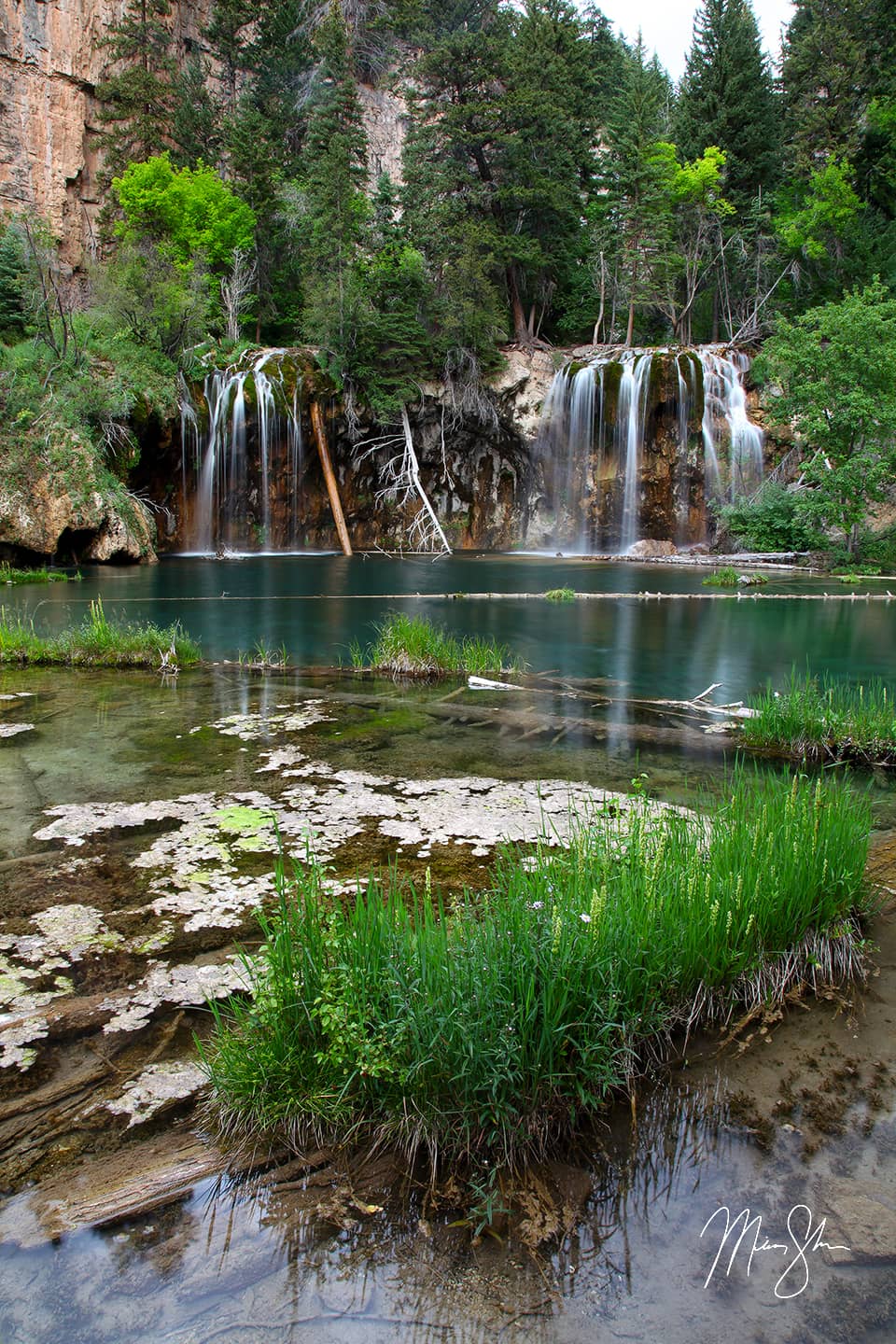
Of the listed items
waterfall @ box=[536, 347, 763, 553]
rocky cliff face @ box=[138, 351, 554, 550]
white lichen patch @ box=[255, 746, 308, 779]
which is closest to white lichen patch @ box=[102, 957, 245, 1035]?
white lichen patch @ box=[255, 746, 308, 779]

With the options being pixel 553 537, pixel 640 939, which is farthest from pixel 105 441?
pixel 640 939

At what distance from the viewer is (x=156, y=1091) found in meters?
2.64

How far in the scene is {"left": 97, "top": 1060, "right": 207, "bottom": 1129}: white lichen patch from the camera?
2559 millimetres

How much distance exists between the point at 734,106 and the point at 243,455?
27.7 m

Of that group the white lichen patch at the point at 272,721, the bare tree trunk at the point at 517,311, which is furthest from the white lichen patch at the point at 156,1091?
the bare tree trunk at the point at 517,311

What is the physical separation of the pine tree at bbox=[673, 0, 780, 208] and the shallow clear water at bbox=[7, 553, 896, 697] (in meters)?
24.9

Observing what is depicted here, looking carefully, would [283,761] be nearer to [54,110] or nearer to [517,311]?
[517,311]

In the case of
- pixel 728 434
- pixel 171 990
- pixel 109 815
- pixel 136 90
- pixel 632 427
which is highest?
pixel 136 90

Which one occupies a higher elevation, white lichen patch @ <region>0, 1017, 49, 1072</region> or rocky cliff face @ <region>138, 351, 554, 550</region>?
rocky cliff face @ <region>138, 351, 554, 550</region>

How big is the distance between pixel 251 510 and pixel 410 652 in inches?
940

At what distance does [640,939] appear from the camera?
2846 mm

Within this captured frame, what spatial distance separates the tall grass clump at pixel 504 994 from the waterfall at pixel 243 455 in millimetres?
28702

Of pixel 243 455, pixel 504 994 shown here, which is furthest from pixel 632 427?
pixel 504 994

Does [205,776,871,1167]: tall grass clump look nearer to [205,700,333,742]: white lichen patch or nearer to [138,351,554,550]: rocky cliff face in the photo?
[205,700,333,742]: white lichen patch
